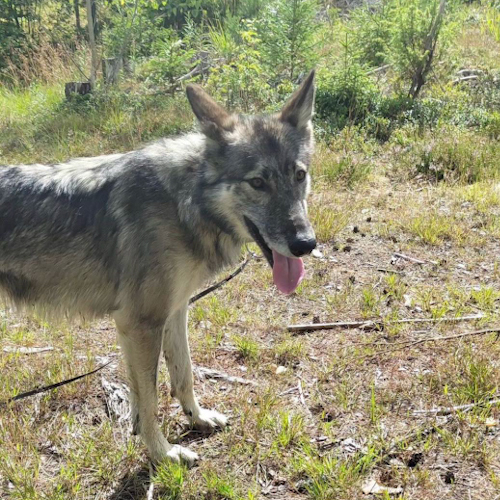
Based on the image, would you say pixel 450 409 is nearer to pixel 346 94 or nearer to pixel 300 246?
pixel 300 246

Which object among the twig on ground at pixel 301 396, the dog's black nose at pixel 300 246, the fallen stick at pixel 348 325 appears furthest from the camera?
the fallen stick at pixel 348 325

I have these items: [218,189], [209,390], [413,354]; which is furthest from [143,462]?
[413,354]

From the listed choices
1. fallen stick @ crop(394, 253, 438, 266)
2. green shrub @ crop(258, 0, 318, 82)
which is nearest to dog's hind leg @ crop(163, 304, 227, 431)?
fallen stick @ crop(394, 253, 438, 266)

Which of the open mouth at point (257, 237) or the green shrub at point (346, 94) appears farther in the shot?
the green shrub at point (346, 94)

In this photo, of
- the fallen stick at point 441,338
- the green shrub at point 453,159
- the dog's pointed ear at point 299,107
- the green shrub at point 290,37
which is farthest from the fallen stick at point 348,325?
the green shrub at point 290,37

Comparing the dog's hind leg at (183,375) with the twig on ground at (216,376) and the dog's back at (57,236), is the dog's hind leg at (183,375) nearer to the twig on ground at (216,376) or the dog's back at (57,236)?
the twig on ground at (216,376)

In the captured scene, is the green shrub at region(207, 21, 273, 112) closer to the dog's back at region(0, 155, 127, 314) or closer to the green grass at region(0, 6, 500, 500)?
the green grass at region(0, 6, 500, 500)

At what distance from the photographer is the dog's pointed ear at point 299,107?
302 centimetres

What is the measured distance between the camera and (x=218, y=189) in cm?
270

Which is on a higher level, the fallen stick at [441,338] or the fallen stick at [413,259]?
the fallen stick at [441,338]

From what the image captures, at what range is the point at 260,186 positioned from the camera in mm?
2682

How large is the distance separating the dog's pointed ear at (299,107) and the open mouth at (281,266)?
0.71m

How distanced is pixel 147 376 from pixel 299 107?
1.71 m

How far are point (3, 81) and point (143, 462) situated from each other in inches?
385
